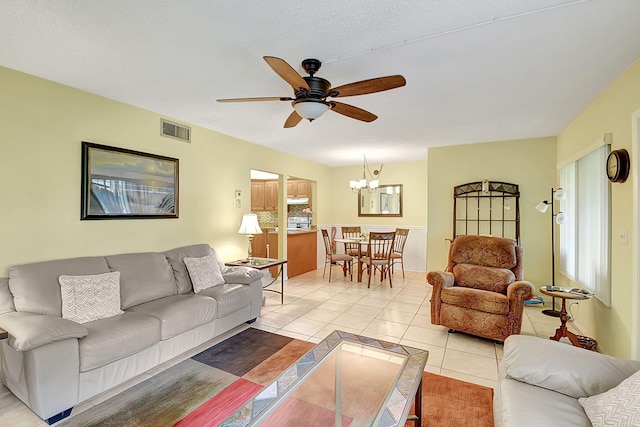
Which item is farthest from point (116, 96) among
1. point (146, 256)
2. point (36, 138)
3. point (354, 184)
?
point (354, 184)

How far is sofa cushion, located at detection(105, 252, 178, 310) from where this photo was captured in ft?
9.34

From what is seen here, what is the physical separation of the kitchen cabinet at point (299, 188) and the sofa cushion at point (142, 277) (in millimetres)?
4309

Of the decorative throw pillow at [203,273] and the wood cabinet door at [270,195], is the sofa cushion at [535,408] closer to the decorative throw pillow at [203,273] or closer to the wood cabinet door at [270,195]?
the decorative throw pillow at [203,273]

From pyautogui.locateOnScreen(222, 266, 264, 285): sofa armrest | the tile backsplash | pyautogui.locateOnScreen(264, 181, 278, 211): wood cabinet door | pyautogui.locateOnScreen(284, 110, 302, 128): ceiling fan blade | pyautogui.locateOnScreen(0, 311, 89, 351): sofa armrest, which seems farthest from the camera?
the tile backsplash

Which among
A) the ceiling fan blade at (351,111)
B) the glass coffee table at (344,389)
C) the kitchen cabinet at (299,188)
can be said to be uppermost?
the ceiling fan blade at (351,111)

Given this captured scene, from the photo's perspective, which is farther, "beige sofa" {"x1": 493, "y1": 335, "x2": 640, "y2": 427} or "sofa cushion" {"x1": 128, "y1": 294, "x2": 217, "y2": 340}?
"sofa cushion" {"x1": 128, "y1": 294, "x2": 217, "y2": 340}

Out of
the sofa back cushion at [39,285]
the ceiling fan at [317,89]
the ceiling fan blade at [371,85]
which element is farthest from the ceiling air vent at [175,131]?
the ceiling fan blade at [371,85]

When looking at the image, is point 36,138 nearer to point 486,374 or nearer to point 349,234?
point 486,374

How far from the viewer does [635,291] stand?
7.47 ft

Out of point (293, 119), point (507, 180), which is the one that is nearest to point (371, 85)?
point (293, 119)

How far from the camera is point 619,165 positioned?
2.43 metres

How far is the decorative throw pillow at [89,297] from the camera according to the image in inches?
94.0

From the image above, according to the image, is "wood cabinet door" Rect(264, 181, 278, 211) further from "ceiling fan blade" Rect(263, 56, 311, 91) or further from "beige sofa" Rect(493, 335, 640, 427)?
"beige sofa" Rect(493, 335, 640, 427)

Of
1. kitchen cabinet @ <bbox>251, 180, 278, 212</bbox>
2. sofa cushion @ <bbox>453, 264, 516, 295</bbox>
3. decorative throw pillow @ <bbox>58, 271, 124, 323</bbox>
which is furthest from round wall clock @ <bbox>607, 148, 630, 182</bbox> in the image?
kitchen cabinet @ <bbox>251, 180, 278, 212</bbox>
